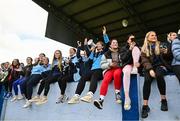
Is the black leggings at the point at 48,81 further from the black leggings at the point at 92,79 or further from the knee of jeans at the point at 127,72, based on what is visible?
the knee of jeans at the point at 127,72

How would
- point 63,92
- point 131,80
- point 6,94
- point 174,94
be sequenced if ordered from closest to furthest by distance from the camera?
point 174,94 → point 131,80 → point 63,92 → point 6,94

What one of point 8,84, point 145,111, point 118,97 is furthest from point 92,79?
point 8,84

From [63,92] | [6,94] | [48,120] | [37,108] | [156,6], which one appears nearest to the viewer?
[63,92]

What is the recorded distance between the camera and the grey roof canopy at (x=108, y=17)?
9.81 metres

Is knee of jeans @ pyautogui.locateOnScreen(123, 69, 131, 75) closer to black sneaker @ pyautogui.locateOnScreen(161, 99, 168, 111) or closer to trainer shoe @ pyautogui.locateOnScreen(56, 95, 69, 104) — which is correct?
black sneaker @ pyautogui.locateOnScreen(161, 99, 168, 111)

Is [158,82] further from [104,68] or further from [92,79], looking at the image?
[92,79]

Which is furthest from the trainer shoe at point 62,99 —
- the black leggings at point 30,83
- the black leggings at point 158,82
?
the black leggings at point 158,82

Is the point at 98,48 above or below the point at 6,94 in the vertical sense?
above

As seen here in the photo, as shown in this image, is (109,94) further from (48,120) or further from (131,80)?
(48,120)

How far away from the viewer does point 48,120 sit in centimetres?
631

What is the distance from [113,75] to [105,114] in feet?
2.79

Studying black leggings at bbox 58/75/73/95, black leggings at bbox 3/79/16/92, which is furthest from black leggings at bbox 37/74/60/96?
black leggings at bbox 3/79/16/92

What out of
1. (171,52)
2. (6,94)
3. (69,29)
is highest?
(69,29)

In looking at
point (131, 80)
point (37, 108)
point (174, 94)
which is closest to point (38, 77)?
point (37, 108)
